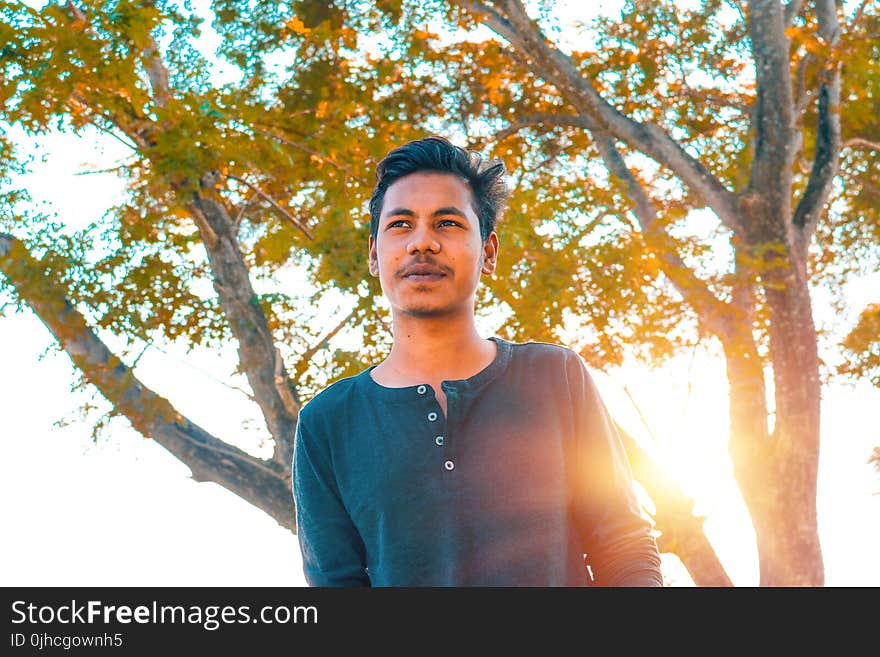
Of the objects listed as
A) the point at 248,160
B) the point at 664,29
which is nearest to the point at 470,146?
the point at 664,29

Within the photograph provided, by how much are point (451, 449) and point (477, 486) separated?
9 cm

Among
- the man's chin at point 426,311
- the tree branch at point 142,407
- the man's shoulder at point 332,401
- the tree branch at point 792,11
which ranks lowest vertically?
the man's shoulder at point 332,401

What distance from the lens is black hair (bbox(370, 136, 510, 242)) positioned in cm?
212

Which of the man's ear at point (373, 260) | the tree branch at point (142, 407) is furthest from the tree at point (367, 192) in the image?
the man's ear at point (373, 260)

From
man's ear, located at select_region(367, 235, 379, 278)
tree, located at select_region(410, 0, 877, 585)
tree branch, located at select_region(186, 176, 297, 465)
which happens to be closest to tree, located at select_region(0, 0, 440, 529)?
tree branch, located at select_region(186, 176, 297, 465)

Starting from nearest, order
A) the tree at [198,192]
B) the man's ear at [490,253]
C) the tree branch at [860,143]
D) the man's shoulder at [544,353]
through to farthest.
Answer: the man's shoulder at [544,353], the man's ear at [490,253], the tree at [198,192], the tree branch at [860,143]

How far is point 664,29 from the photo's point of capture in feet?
35.2

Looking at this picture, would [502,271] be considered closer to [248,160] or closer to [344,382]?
[248,160]

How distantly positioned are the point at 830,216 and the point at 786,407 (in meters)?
3.68

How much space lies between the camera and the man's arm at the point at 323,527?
1974 millimetres

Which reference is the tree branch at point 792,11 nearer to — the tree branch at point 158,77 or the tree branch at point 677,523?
the tree branch at point 677,523

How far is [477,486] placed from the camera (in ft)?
6.27

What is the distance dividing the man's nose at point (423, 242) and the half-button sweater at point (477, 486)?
270mm

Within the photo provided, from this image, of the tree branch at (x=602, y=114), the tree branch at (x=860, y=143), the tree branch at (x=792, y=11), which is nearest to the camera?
the tree branch at (x=602, y=114)
